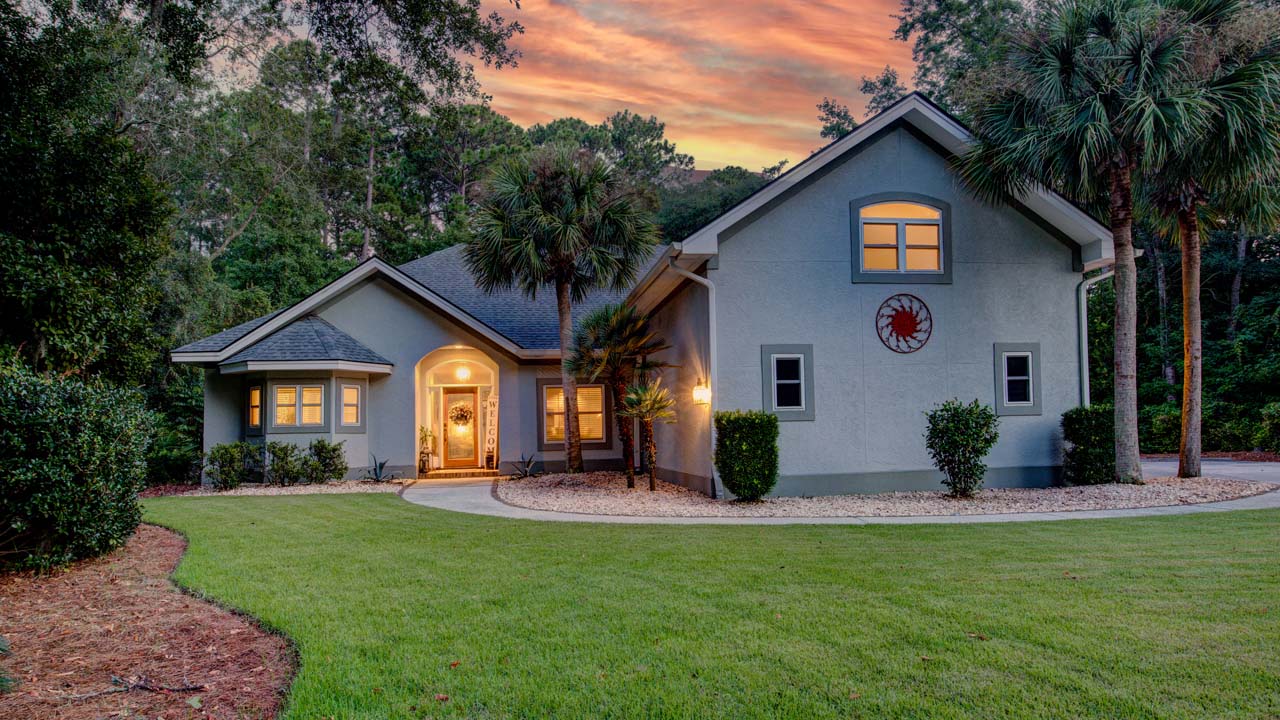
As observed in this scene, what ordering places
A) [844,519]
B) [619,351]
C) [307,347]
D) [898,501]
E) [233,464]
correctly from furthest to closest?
[307,347], [233,464], [619,351], [898,501], [844,519]

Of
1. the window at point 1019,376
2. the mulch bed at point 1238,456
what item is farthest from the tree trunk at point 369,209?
the mulch bed at point 1238,456

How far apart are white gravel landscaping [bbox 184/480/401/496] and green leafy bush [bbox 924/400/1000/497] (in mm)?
9819

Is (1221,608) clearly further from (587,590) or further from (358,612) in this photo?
(358,612)

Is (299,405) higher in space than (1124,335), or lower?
lower

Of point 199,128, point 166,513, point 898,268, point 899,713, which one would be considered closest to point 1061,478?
point 898,268

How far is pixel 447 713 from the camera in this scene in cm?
359

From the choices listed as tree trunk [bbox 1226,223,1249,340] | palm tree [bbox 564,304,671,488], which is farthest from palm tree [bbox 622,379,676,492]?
tree trunk [bbox 1226,223,1249,340]

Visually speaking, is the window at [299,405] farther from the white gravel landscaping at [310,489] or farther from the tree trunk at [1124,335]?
the tree trunk at [1124,335]

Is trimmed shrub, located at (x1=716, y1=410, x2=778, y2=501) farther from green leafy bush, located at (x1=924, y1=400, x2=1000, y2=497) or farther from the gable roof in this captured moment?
the gable roof

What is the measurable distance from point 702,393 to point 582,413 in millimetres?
6012

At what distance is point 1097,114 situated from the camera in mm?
10992

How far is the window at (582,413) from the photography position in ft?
58.2

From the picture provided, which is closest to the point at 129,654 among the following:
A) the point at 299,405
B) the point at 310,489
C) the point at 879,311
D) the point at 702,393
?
the point at 702,393

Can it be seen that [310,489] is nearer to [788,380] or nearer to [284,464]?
[284,464]
